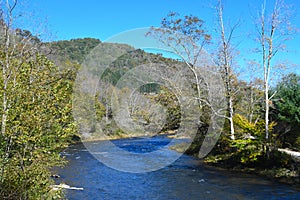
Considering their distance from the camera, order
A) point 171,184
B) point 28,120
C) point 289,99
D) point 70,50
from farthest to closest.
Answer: point 70,50, point 289,99, point 171,184, point 28,120

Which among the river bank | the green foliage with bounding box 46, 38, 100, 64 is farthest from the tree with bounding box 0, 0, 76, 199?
the river bank

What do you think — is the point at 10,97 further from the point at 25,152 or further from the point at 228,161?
the point at 228,161

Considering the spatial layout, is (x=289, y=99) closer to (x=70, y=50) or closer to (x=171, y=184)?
(x=171, y=184)

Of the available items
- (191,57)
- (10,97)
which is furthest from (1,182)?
(191,57)

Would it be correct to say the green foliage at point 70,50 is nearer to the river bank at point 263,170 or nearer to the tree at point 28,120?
the tree at point 28,120

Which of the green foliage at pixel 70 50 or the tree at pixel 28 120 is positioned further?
the green foliage at pixel 70 50

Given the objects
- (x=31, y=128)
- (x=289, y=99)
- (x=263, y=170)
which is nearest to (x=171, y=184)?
(x=263, y=170)

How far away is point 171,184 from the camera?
1262cm

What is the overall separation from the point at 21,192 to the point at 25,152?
857 millimetres

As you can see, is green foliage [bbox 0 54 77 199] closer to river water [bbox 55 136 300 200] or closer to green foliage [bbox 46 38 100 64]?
green foliage [bbox 46 38 100 64]

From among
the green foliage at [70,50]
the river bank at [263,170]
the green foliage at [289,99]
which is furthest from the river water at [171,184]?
the green foliage at [70,50]

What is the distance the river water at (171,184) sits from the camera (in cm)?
1080

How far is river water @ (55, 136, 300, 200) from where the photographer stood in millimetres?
10805

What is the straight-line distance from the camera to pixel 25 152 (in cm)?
654
